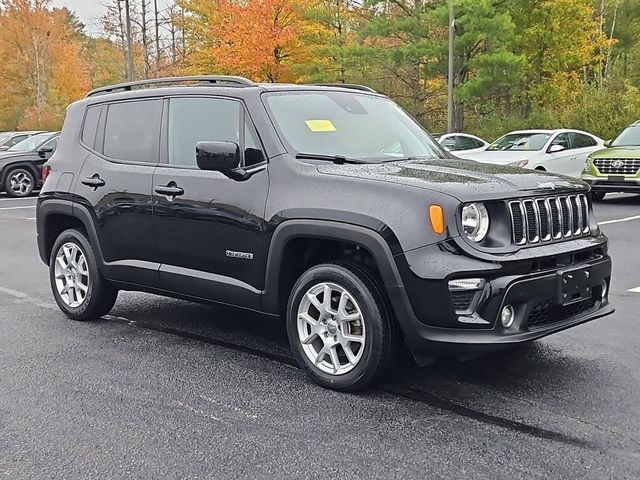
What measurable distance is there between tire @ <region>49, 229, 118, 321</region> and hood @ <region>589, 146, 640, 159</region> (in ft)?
38.8

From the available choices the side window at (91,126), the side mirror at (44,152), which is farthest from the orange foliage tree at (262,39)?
the side window at (91,126)

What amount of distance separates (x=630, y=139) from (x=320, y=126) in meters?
12.6

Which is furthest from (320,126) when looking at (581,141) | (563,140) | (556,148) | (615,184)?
(581,141)

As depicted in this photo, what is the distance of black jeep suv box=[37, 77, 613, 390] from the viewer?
397cm

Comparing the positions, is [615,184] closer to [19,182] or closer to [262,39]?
[19,182]

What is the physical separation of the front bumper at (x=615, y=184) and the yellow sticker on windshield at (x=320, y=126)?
11269 mm

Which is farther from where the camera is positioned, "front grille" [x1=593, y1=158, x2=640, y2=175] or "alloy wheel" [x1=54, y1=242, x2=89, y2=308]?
"front grille" [x1=593, y1=158, x2=640, y2=175]

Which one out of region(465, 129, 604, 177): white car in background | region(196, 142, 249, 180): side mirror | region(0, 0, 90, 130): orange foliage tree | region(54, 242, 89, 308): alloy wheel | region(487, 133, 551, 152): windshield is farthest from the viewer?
region(0, 0, 90, 130): orange foliage tree

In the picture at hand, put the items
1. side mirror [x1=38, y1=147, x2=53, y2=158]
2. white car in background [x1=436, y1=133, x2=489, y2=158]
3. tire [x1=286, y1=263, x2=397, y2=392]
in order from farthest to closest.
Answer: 1. side mirror [x1=38, y1=147, x2=53, y2=158]
2. white car in background [x1=436, y1=133, x2=489, y2=158]
3. tire [x1=286, y1=263, x2=397, y2=392]

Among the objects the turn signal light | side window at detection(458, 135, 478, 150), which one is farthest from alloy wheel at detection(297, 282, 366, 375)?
side window at detection(458, 135, 478, 150)

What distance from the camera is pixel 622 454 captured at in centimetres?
345

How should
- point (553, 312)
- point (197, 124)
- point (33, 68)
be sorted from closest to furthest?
point (553, 312), point (197, 124), point (33, 68)

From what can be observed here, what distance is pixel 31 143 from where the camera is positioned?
19391 mm

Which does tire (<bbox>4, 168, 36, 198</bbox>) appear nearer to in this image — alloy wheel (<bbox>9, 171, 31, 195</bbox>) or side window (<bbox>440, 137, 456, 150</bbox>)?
alloy wheel (<bbox>9, 171, 31, 195</bbox>)
